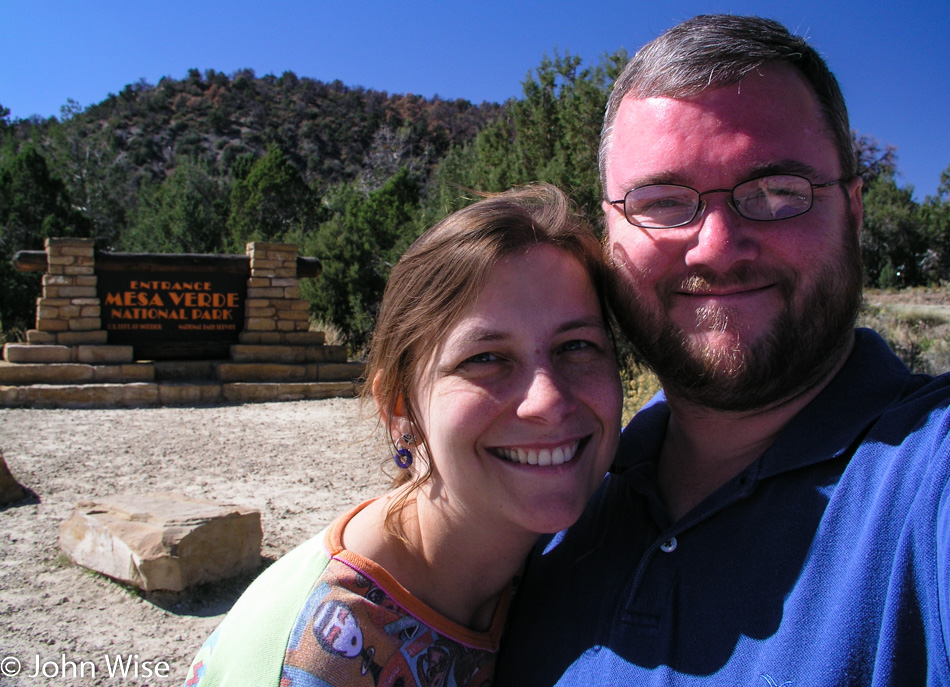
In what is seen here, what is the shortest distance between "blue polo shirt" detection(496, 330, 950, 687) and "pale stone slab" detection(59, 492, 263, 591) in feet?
8.55

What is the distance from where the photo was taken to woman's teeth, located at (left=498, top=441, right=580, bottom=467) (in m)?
1.23

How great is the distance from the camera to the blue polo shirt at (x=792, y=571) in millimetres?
904

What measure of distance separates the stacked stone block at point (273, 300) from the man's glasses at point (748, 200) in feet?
30.4

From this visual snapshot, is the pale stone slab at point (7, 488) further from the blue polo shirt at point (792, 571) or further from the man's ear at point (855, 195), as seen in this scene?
the man's ear at point (855, 195)

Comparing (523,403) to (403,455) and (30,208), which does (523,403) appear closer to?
(403,455)

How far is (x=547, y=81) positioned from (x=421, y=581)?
10.3m

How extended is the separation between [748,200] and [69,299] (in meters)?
9.97

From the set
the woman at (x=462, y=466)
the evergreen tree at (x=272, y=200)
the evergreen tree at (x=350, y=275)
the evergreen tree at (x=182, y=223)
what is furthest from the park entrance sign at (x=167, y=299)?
the evergreen tree at (x=272, y=200)

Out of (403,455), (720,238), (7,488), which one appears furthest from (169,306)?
(720,238)

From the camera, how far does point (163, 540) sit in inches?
134

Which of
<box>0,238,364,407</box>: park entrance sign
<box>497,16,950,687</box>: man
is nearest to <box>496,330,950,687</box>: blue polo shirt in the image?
<box>497,16,950,687</box>: man

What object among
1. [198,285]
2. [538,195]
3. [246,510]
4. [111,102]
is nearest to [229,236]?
[198,285]

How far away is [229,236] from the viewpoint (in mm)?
28016

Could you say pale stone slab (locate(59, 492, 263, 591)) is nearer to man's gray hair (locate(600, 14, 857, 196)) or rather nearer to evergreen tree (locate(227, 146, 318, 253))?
man's gray hair (locate(600, 14, 857, 196))
